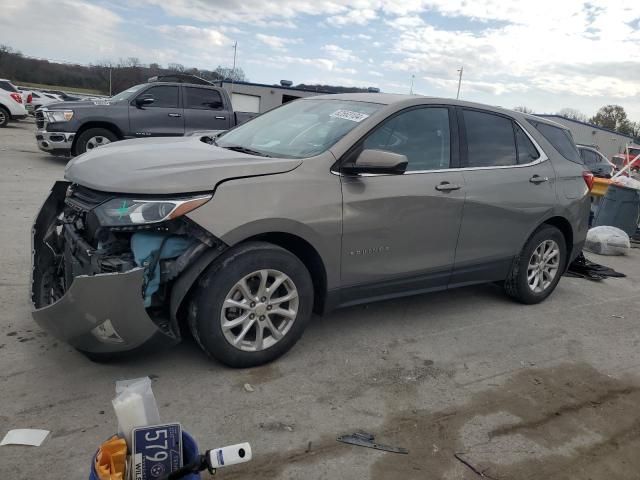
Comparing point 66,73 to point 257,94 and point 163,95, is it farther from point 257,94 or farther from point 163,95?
point 163,95

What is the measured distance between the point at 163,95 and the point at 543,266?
9.24m

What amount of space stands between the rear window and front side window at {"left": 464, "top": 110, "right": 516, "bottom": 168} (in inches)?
21.0

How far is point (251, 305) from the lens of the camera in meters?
3.31

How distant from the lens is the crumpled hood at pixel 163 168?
3.05 m

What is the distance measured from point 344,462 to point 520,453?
3.20 feet

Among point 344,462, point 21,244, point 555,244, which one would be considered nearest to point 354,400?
point 344,462

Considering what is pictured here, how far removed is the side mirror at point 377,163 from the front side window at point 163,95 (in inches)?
360

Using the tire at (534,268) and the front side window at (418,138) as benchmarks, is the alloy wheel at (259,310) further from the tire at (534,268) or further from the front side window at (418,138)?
the tire at (534,268)

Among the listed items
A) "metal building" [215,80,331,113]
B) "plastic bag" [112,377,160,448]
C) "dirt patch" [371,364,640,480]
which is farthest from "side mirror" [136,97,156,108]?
"metal building" [215,80,331,113]

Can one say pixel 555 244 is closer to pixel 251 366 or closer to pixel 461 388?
pixel 461 388

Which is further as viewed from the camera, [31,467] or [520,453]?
[520,453]

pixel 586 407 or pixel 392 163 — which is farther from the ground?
pixel 392 163

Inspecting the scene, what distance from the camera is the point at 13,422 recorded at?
2.72 m

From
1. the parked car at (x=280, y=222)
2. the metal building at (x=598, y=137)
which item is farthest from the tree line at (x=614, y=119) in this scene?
the parked car at (x=280, y=222)
